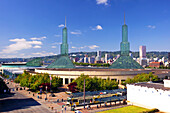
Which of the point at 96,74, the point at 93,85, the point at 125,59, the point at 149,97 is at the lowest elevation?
the point at 149,97

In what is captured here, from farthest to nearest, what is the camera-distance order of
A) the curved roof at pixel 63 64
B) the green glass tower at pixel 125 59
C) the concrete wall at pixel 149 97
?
the curved roof at pixel 63 64 → the green glass tower at pixel 125 59 → the concrete wall at pixel 149 97

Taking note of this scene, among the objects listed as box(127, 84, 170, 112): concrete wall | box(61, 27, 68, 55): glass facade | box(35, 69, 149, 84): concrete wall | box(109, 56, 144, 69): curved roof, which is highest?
box(61, 27, 68, 55): glass facade

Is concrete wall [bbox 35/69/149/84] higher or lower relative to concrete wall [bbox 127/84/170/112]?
higher

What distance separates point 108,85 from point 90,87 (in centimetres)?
839

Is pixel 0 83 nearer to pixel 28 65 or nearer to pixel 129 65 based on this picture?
pixel 129 65

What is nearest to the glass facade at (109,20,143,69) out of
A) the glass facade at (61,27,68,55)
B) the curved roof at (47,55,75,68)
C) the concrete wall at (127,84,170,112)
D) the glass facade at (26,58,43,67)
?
the curved roof at (47,55,75,68)

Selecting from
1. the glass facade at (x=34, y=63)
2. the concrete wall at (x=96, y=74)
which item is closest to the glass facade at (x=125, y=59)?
the concrete wall at (x=96, y=74)

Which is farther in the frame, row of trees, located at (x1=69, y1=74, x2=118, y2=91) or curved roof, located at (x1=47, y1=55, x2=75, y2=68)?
curved roof, located at (x1=47, y1=55, x2=75, y2=68)

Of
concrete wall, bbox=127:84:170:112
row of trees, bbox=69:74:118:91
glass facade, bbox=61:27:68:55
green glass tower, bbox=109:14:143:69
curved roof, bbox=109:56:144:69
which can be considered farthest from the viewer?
glass facade, bbox=61:27:68:55

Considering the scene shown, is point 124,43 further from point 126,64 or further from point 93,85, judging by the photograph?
point 93,85

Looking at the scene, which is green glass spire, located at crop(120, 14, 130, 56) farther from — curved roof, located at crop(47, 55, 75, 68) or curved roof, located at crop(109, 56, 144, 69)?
curved roof, located at crop(47, 55, 75, 68)

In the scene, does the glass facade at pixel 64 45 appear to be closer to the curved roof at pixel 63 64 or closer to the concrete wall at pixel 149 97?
the curved roof at pixel 63 64

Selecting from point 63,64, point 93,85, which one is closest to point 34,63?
point 63,64

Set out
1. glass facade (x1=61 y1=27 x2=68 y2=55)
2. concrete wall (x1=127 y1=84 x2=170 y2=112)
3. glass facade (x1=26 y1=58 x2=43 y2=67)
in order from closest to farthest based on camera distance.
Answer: concrete wall (x1=127 y1=84 x2=170 y2=112), glass facade (x1=61 y1=27 x2=68 y2=55), glass facade (x1=26 y1=58 x2=43 y2=67)
